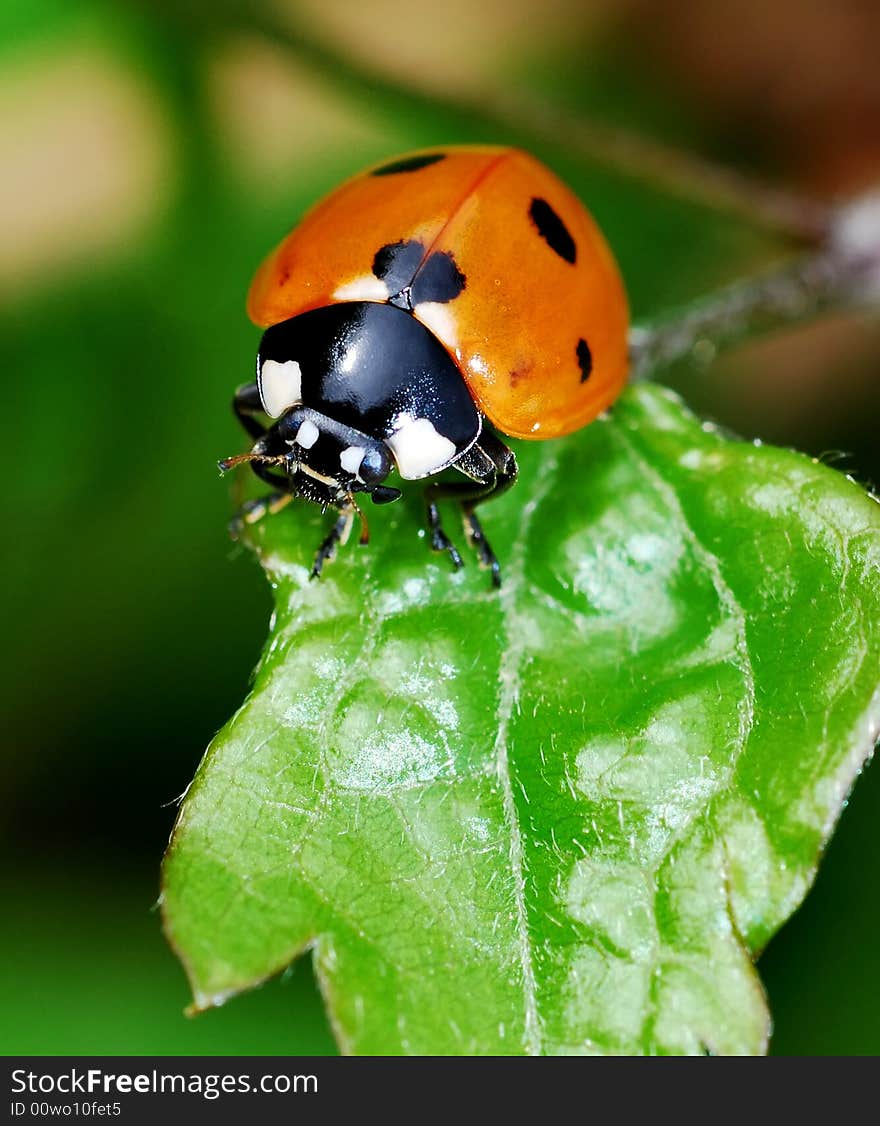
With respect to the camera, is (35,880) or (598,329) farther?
(35,880)

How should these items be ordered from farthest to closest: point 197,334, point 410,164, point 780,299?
point 197,334 → point 780,299 → point 410,164

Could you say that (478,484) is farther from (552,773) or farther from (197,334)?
(197,334)

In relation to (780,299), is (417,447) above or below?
below

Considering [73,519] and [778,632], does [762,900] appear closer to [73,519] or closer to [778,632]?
[778,632]

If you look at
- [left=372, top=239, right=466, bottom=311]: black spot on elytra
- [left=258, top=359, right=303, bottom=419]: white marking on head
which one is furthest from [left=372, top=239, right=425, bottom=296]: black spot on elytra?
[left=258, top=359, right=303, bottom=419]: white marking on head

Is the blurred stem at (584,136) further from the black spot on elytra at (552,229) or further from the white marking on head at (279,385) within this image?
the white marking on head at (279,385)

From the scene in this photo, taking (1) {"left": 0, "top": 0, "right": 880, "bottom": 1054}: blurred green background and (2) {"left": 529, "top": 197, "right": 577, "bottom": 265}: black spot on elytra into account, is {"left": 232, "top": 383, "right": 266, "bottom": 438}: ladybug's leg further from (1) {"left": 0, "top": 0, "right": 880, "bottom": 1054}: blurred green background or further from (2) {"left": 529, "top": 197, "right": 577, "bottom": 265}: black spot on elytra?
(1) {"left": 0, "top": 0, "right": 880, "bottom": 1054}: blurred green background

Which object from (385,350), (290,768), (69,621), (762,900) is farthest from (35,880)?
(762,900)

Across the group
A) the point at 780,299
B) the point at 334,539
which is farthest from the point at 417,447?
the point at 780,299
